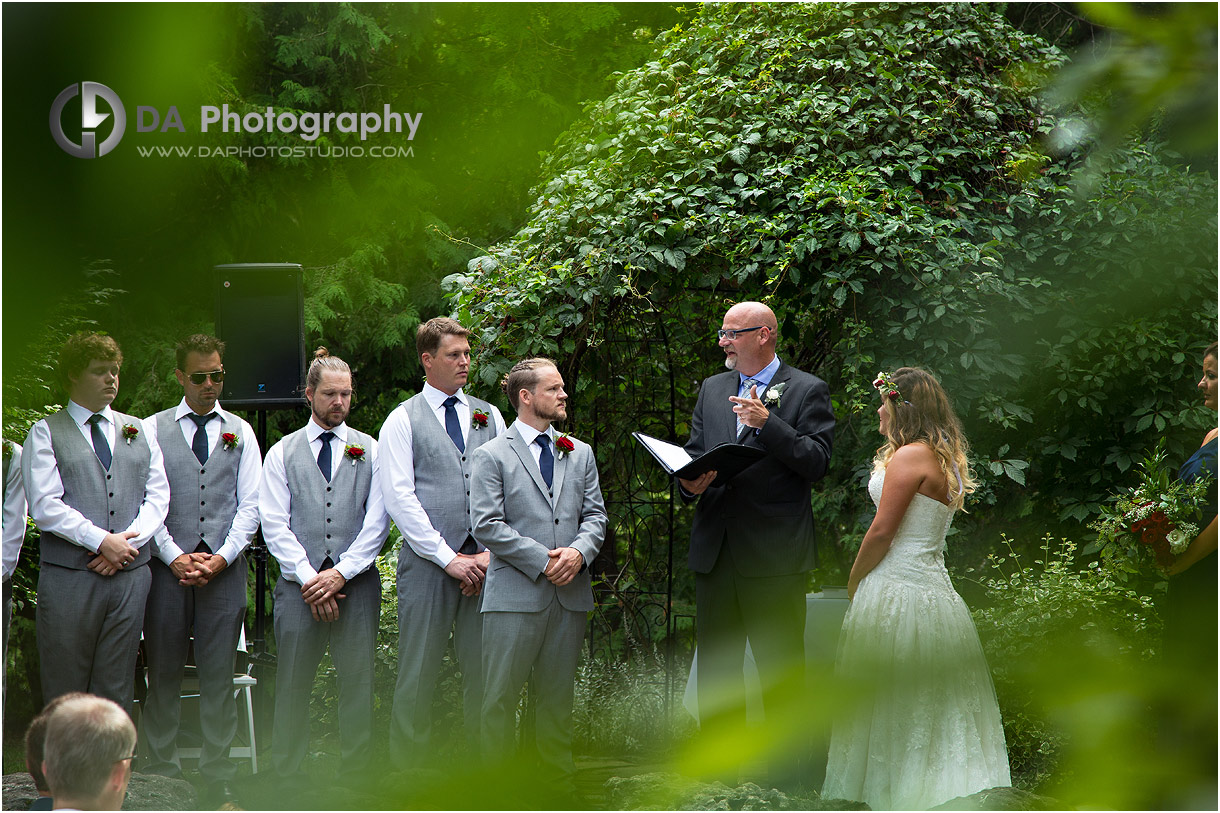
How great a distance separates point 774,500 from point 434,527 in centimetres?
141

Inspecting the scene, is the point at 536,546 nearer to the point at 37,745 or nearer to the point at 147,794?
the point at 147,794

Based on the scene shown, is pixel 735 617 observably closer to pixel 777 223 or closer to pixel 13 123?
pixel 777 223

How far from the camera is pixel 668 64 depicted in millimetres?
5516

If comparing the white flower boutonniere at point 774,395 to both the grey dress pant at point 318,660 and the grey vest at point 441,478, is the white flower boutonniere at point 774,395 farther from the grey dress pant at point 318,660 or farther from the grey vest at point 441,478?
the grey dress pant at point 318,660

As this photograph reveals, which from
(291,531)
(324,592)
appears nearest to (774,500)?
(324,592)

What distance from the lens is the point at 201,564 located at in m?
4.43

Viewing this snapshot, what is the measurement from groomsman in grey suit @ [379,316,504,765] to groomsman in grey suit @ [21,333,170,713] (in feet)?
3.31

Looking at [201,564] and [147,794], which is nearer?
[147,794]

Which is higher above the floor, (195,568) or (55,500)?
(55,500)

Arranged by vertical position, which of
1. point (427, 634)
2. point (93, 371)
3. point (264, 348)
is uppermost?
point (264, 348)

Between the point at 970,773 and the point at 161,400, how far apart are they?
5.95 m

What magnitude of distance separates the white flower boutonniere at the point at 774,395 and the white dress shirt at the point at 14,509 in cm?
288

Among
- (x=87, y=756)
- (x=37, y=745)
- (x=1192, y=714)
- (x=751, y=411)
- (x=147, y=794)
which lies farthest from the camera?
(x=751, y=411)

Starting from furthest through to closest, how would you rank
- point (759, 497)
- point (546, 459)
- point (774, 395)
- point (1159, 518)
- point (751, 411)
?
point (546, 459)
point (759, 497)
point (774, 395)
point (751, 411)
point (1159, 518)
